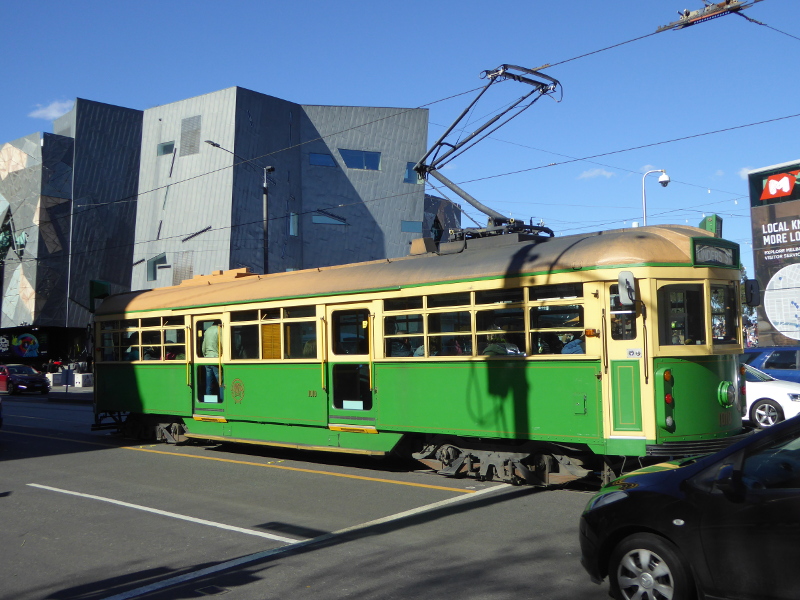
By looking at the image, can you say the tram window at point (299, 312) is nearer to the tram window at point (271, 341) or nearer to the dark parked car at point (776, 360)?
the tram window at point (271, 341)

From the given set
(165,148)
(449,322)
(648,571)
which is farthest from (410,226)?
(648,571)

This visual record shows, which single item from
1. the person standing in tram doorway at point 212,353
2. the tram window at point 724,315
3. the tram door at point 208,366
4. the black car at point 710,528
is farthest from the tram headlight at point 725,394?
the person standing in tram doorway at point 212,353

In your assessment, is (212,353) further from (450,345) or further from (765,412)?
(765,412)

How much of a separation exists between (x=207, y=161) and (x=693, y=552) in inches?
1438

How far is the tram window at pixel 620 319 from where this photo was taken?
8.56 meters

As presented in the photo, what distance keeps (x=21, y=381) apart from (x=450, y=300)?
3066 cm

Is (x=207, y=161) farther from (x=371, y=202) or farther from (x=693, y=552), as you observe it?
(x=693, y=552)

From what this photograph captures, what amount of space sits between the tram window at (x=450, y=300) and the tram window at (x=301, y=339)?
2.31m

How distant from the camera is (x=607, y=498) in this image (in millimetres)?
5117

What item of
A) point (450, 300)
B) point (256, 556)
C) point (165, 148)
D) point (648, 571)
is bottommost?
point (256, 556)

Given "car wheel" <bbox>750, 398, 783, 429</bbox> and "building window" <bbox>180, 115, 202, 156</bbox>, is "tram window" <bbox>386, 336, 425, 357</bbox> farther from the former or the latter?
"building window" <bbox>180, 115, 202, 156</bbox>

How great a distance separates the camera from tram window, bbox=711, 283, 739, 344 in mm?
8836

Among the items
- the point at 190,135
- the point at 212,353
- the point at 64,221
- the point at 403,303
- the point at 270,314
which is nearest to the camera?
the point at 403,303

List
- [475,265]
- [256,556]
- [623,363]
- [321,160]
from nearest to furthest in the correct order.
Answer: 1. [256,556]
2. [623,363]
3. [475,265]
4. [321,160]
